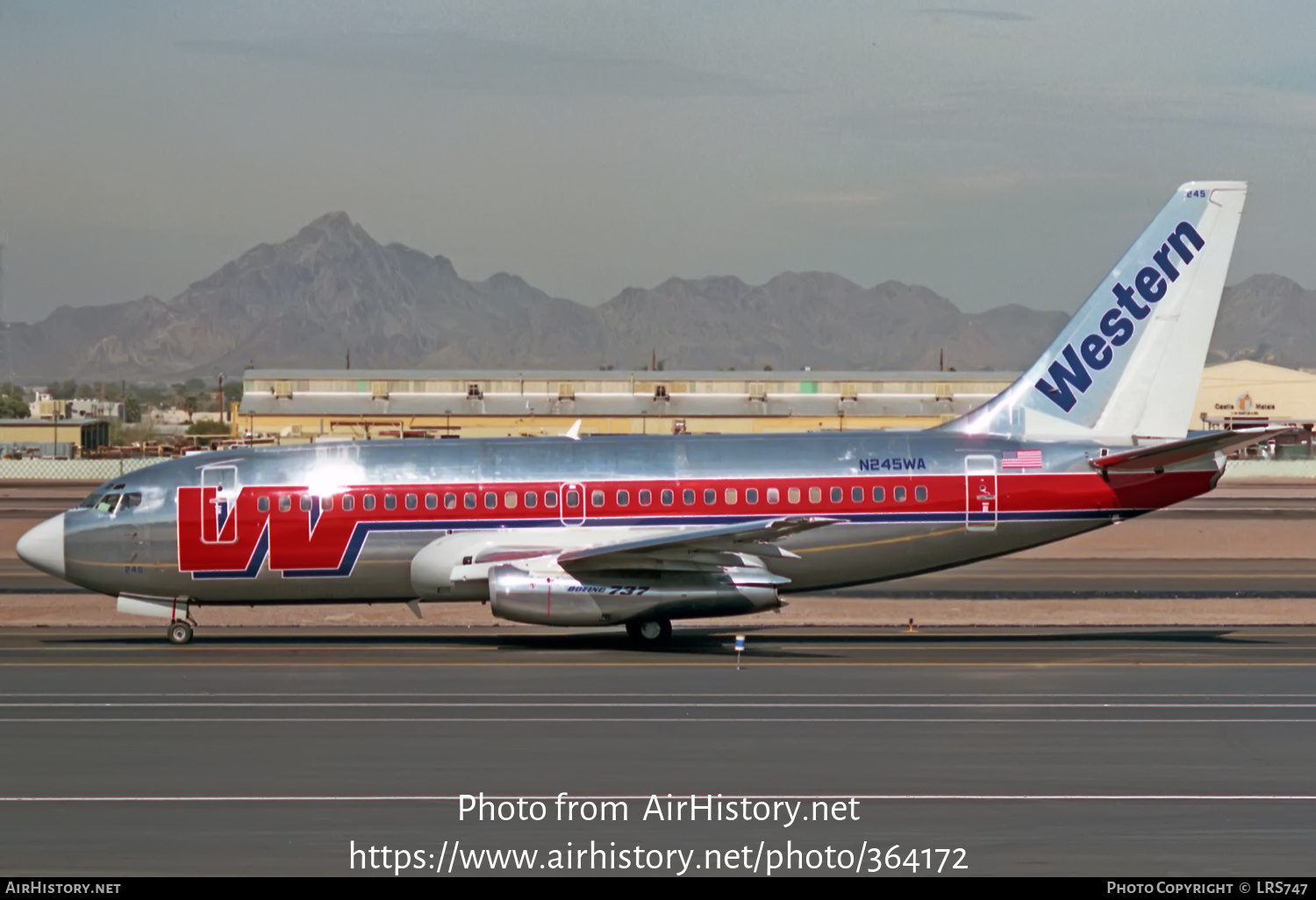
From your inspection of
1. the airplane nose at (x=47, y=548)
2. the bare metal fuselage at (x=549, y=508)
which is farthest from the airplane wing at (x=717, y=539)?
the airplane nose at (x=47, y=548)

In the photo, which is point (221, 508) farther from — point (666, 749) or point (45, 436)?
point (45, 436)

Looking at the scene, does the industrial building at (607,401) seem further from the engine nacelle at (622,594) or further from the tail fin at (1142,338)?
the engine nacelle at (622,594)

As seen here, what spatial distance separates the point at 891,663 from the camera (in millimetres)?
28578

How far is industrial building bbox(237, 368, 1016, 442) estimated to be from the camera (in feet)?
417

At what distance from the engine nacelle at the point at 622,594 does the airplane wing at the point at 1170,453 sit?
23.7 ft

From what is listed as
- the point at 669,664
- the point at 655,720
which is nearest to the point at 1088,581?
the point at 669,664

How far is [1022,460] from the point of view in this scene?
33.1m

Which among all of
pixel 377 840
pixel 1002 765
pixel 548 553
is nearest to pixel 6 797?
pixel 377 840

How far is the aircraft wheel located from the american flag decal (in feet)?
53.8

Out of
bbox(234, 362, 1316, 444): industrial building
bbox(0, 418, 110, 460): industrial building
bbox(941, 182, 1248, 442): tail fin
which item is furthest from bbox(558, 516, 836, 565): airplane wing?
bbox(0, 418, 110, 460): industrial building
